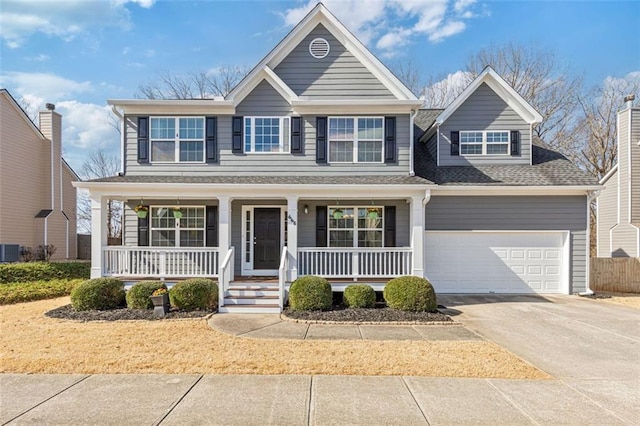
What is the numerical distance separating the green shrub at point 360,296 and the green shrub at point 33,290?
907 centimetres

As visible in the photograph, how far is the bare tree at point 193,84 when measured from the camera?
24.9 metres

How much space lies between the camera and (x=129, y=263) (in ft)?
34.1

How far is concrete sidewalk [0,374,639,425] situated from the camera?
3.83m

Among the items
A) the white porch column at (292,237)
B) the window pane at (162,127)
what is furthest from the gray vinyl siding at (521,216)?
the window pane at (162,127)

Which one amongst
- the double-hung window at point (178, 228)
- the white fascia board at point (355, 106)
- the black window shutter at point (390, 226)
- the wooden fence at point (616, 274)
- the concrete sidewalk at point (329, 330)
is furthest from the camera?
the wooden fence at point (616, 274)

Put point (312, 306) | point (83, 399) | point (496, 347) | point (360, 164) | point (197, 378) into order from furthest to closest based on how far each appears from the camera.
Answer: point (360, 164) < point (312, 306) < point (496, 347) < point (197, 378) < point (83, 399)

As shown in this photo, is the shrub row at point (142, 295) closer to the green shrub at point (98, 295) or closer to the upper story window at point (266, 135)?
the green shrub at point (98, 295)

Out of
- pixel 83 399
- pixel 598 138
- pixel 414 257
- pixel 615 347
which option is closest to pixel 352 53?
pixel 414 257

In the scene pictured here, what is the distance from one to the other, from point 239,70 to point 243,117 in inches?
628

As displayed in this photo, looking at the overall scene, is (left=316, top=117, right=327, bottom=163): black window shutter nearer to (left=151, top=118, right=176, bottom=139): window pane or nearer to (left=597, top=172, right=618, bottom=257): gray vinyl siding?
(left=151, top=118, right=176, bottom=139): window pane

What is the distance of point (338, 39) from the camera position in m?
11.4

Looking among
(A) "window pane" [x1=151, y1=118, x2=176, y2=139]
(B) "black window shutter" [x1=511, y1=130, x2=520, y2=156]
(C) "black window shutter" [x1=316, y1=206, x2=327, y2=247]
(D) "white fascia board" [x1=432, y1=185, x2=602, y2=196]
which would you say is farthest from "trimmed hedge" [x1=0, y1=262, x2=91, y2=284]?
(B) "black window shutter" [x1=511, y1=130, x2=520, y2=156]

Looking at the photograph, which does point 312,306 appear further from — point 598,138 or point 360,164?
point 598,138

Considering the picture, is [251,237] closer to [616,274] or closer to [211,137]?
[211,137]
